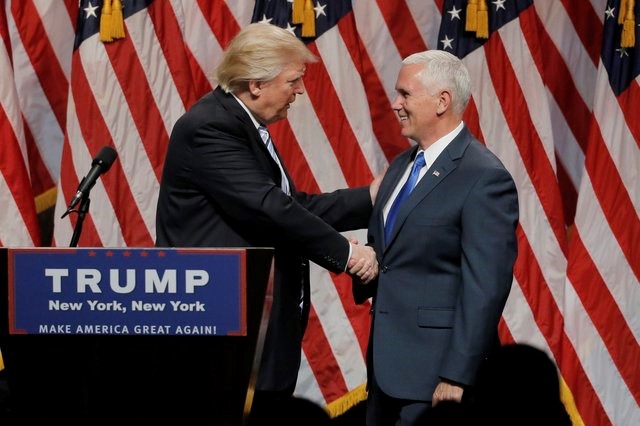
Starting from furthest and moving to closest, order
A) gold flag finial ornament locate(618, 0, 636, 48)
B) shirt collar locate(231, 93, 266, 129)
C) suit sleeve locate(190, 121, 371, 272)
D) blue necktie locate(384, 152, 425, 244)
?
gold flag finial ornament locate(618, 0, 636, 48), shirt collar locate(231, 93, 266, 129), suit sleeve locate(190, 121, 371, 272), blue necktie locate(384, 152, 425, 244)

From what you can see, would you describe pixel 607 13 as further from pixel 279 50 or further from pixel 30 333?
pixel 30 333

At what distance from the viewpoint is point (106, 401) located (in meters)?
2.13

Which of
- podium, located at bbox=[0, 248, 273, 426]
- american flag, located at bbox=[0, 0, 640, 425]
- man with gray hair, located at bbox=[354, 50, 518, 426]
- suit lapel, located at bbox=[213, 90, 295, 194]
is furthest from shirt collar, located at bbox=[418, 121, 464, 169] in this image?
american flag, located at bbox=[0, 0, 640, 425]

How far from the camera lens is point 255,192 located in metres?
2.79

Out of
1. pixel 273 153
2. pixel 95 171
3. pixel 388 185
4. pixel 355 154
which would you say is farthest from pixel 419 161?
pixel 355 154

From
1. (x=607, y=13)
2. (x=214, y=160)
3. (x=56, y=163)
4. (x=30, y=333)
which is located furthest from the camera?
(x=56, y=163)

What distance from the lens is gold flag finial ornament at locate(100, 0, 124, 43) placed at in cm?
423

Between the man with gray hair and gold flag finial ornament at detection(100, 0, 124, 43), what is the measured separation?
1965mm

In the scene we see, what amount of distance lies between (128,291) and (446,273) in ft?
2.82

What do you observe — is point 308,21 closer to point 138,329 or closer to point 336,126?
point 336,126

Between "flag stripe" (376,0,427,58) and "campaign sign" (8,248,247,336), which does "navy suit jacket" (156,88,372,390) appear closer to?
"campaign sign" (8,248,247,336)

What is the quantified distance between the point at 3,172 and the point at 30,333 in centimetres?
232

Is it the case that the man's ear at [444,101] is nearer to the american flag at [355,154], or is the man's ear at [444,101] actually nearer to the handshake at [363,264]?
the handshake at [363,264]

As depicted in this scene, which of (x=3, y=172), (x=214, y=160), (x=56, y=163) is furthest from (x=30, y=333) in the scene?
(x=56, y=163)
